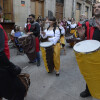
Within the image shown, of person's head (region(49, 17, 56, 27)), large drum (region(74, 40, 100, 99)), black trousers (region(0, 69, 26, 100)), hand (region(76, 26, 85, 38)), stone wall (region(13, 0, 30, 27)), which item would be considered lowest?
black trousers (region(0, 69, 26, 100))

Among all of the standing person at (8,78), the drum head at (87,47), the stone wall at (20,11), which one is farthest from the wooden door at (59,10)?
the standing person at (8,78)

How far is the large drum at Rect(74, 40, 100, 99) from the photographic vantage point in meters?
1.91

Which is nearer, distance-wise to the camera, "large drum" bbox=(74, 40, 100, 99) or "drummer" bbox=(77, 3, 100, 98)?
"large drum" bbox=(74, 40, 100, 99)

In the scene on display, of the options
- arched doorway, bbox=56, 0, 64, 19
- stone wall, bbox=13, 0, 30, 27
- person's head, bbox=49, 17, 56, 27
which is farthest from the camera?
arched doorway, bbox=56, 0, 64, 19

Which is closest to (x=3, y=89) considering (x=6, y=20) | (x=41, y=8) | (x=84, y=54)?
(x=84, y=54)

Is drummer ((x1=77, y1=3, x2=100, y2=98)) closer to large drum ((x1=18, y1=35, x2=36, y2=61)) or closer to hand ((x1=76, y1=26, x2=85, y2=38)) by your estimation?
hand ((x1=76, y1=26, x2=85, y2=38))

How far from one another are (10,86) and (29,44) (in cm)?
273

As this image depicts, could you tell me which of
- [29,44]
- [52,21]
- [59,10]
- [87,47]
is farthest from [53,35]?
[59,10]

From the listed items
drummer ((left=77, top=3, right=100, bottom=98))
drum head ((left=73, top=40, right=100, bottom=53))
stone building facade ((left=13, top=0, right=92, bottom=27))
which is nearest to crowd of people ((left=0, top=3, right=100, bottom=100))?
drummer ((left=77, top=3, right=100, bottom=98))

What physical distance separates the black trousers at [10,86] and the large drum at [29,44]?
255cm

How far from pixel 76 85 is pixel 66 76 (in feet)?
1.92

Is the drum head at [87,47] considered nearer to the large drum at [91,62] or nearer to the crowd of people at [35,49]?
the large drum at [91,62]

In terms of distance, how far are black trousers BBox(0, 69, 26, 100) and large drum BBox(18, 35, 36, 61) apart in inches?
100

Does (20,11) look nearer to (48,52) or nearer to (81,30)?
(48,52)
